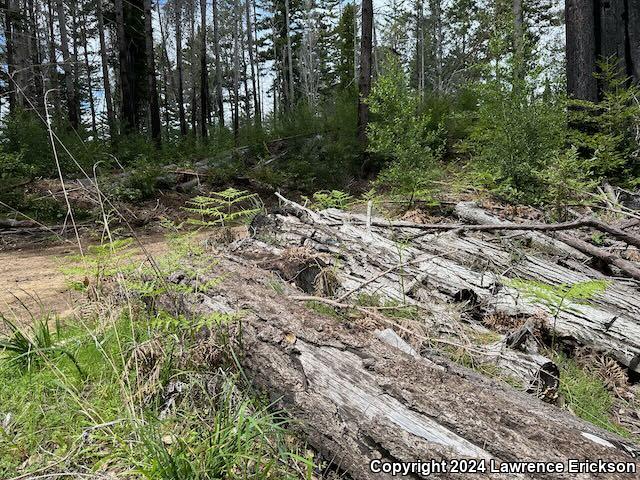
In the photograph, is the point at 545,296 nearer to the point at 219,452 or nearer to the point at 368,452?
the point at 368,452

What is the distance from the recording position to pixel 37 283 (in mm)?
3873

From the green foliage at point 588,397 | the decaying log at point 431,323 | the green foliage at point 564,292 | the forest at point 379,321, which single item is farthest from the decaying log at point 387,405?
the green foliage at point 564,292

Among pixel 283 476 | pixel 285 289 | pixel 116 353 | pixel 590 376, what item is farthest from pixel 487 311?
pixel 116 353

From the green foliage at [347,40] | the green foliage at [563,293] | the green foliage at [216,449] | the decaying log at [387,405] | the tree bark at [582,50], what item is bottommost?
the green foliage at [216,449]

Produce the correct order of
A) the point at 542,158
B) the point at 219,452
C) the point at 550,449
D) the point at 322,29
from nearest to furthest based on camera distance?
the point at 550,449 → the point at 219,452 → the point at 542,158 → the point at 322,29

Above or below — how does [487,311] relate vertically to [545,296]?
below

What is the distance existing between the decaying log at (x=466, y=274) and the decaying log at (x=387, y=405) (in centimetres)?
94

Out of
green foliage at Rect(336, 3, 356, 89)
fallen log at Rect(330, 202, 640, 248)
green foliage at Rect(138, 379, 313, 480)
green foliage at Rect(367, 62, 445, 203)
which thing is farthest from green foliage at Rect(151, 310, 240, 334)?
green foliage at Rect(336, 3, 356, 89)

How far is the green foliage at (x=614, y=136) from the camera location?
507cm

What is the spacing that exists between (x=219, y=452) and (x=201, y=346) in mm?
568

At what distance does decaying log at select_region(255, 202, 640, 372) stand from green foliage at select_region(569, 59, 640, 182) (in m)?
2.97

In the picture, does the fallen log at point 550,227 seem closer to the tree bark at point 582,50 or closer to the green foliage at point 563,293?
the green foliage at point 563,293

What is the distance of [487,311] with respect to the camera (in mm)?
2508

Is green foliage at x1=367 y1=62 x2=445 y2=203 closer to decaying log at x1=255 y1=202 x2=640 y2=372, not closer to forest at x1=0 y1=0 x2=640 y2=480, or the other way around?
forest at x1=0 y1=0 x2=640 y2=480
